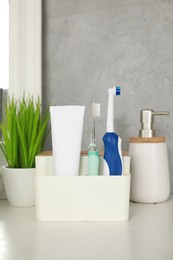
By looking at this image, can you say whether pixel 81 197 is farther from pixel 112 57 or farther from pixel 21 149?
pixel 112 57

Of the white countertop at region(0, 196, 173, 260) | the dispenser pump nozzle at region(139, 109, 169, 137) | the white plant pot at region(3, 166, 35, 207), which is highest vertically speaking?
the dispenser pump nozzle at region(139, 109, 169, 137)

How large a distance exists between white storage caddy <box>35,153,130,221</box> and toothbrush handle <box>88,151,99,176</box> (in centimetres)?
3

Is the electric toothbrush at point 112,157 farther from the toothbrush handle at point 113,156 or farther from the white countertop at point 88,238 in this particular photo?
the white countertop at point 88,238

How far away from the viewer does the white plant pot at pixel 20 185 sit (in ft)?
2.42

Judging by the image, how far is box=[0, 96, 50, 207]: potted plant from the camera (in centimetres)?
74

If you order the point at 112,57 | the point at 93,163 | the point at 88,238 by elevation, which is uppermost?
the point at 112,57

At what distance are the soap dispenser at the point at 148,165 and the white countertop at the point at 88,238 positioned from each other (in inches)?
3.0

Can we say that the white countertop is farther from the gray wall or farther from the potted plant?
the gray wall

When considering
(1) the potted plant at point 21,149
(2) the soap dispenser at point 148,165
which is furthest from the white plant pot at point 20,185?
(2) the soap dispenser at point 148,165

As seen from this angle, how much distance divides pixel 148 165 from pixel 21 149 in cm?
31

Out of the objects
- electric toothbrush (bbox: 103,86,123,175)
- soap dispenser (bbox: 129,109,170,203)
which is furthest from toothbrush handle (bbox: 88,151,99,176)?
soap dispenser (bbox: 129,109,170,203)

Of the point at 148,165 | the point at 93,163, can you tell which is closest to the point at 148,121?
the point at 148,165

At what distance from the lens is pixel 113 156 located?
0.65m

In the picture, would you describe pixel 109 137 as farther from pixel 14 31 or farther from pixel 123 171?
pixel 14 31
